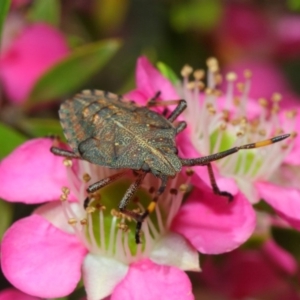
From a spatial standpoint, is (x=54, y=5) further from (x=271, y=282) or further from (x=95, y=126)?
(x=271, y=282)

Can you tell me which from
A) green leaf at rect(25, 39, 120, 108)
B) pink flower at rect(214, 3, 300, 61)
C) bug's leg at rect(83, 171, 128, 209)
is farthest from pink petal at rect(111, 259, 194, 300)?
pink flower at rect(214, 3, 300, 61)

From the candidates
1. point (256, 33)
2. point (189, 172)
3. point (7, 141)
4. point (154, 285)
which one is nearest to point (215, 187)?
point (189, 172)

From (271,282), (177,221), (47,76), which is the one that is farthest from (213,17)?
(177,221)

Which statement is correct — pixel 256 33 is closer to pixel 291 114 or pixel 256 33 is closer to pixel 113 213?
pixel 291 114

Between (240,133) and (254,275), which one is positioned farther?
(254,275)

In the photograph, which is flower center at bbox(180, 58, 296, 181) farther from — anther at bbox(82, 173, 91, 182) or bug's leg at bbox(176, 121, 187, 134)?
anther at bbox(82, 173, 91, 182)
